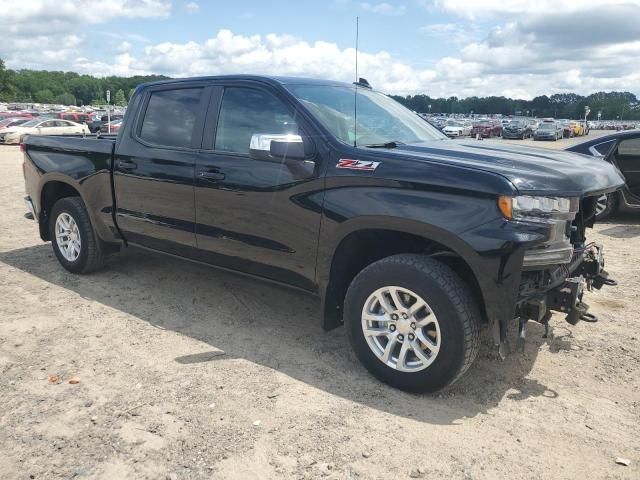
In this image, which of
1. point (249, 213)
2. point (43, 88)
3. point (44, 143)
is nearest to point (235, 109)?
point (249, 213)

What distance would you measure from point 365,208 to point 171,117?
6.91 feet

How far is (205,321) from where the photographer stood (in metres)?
→ 4.41

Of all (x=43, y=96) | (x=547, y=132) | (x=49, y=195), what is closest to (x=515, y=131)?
(x=547, y=132)

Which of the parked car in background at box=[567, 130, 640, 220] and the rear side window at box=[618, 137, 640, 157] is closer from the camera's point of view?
the parked car in background at box=[567, 130, 640, 220]

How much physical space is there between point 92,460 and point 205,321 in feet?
5.96

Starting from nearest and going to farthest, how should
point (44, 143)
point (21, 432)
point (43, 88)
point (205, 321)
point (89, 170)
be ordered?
point (21, 432), point (205, 321), point (89, 170), point (44, 143), point (43, 88)

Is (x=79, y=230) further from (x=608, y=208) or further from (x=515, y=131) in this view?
(x=515, y=131)

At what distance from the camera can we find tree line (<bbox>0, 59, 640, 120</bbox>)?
126125mm

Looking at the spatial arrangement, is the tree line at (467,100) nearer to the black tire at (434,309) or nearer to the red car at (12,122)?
the red car at (12,122)

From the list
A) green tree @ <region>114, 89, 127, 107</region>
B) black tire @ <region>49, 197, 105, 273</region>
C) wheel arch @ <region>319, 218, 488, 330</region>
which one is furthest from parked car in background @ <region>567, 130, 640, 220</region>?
→ green tree @ <region>114, 89, 127, 107</region>

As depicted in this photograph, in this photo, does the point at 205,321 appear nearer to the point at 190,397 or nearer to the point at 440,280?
the point at 190,397

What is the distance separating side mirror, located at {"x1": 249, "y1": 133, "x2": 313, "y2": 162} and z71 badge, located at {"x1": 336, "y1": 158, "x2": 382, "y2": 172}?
235 mm

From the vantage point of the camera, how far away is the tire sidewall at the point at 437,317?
10.0 feet

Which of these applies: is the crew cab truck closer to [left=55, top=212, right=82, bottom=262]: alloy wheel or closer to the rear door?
the rear door
